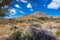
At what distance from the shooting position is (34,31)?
16891 millimetres

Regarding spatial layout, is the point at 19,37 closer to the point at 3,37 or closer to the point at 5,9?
the point at 3,37

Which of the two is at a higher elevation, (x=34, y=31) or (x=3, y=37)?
(x=34, y=31)

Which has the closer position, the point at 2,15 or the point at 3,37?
the point at 2,15

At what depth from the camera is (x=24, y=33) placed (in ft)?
55.2

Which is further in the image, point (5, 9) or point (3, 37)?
point (3, 37)

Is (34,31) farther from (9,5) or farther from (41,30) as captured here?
(9,5)

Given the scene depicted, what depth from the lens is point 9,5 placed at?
10273mm

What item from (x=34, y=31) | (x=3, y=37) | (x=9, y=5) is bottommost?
(x=3, y=37)

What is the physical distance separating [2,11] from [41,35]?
735 cm

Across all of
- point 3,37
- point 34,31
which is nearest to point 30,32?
point 34,31

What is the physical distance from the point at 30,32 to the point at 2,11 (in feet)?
22.4

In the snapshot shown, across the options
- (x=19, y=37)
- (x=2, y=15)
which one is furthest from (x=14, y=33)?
(x=2, y=15)

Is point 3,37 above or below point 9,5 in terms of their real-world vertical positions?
below

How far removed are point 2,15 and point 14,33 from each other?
248 inches
